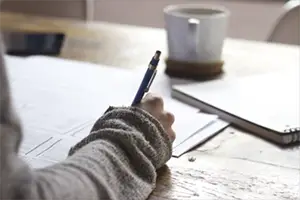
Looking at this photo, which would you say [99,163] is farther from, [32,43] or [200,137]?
[32,43]

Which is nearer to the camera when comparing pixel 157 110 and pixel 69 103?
pixel 157 110

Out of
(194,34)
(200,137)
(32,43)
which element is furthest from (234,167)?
(32,43)

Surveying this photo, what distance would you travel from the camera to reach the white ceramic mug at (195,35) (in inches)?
45.4

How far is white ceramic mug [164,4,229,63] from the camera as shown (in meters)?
1.15

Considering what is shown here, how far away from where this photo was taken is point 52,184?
0.55m

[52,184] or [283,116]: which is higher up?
[52,184]

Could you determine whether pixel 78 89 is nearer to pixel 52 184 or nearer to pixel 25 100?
pixel 25 100

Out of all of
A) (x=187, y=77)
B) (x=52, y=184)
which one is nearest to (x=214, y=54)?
(x=187, y=77)

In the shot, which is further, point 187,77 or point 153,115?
point 187,77

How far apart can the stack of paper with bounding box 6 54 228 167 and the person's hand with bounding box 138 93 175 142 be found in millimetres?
40

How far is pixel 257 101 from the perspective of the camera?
3.24 feet

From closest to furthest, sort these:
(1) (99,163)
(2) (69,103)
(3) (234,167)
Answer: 1. (1) (99,163)
2. (3) (234,167)
3. (2) (69,103)

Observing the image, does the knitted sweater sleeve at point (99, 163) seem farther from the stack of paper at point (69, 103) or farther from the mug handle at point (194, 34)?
the mug handle at point (194, 34)

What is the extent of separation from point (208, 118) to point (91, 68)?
13.0 inches
